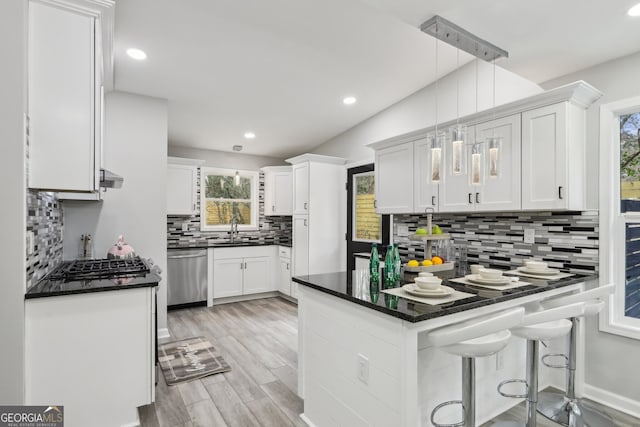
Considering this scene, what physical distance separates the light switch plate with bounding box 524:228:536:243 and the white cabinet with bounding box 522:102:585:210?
0.38m

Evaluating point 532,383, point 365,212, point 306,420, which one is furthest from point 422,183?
point 306,420

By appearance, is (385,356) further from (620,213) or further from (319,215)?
(319,215)

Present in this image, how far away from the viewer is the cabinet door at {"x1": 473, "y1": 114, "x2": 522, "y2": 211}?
260 cm

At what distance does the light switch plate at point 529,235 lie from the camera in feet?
9.14

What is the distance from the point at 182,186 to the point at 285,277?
2123mm

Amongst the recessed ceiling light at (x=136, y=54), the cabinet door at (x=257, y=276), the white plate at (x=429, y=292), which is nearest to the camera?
the white plate at (x=429, y=292)

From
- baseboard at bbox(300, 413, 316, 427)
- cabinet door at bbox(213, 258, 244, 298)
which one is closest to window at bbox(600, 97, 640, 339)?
baseboard at bbox(300, 413, 316, 427)

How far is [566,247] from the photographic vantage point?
2.60 metres

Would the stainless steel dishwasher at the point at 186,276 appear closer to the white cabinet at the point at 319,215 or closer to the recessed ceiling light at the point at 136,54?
the white cabinet at the point at 319,215

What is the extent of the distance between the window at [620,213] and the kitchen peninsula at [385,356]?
0.27m

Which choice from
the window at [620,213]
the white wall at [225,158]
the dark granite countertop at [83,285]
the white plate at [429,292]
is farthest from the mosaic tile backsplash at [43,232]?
A: the window at [620,213]

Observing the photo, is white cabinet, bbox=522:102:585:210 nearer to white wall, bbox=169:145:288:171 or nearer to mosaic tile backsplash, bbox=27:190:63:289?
mosaic tile backsplash, bbox=27:190:63:289

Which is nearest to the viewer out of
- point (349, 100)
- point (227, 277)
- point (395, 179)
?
point (395, 179)

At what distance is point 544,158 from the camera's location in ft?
8.04
